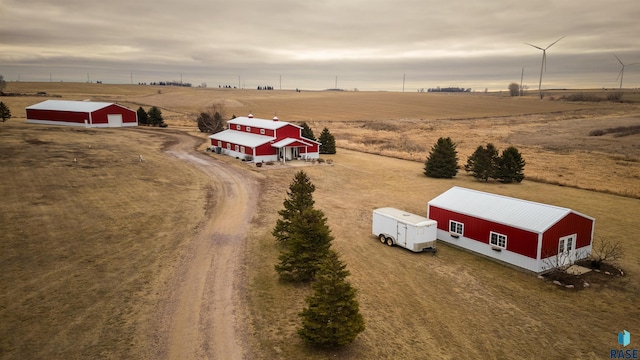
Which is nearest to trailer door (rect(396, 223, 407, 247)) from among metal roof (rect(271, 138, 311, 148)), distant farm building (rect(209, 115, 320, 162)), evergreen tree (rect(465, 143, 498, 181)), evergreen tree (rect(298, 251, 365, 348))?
evergreen tree (rect(298, 251, 365, 348))

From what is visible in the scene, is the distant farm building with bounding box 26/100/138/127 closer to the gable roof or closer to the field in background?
the gable roof

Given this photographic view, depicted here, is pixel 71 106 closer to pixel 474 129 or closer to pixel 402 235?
pixel 402 235

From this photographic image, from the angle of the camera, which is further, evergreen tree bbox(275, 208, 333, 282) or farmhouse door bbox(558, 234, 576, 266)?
farmhouse door bbox(558, 234, 576, 266)

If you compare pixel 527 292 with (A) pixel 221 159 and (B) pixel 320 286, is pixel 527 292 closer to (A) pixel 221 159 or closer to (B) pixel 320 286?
(B) pixel 320 286

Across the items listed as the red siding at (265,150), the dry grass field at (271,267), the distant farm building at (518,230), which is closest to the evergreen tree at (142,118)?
the dry grass field at (271,267)

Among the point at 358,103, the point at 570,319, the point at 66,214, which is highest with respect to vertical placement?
the point at 358,103

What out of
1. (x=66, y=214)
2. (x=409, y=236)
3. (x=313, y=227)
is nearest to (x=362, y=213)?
(x=409, y=236)

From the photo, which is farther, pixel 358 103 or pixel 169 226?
pixel 358 103
